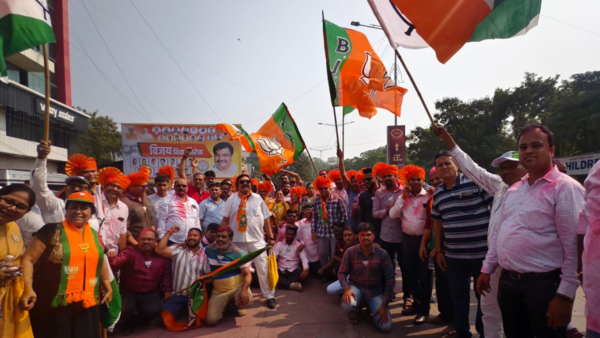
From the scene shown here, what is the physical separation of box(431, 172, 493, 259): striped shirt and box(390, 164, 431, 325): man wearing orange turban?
0.74 metres

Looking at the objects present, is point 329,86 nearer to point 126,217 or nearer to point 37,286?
point 126,217

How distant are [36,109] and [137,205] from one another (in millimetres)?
20142

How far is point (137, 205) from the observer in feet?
15.8

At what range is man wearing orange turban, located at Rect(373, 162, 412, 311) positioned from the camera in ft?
15.9

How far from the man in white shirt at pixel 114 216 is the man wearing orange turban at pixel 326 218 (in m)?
3.28

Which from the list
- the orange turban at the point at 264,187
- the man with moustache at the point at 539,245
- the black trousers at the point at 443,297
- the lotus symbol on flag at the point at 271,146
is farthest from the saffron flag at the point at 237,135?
the man with moustache at the point at 539,245

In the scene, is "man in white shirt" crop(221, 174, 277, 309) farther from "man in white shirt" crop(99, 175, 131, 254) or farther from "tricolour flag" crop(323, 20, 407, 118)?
"tricolour flag" crop(323, 20, 407, 118)

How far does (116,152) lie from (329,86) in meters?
31.5

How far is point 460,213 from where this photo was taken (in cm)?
332

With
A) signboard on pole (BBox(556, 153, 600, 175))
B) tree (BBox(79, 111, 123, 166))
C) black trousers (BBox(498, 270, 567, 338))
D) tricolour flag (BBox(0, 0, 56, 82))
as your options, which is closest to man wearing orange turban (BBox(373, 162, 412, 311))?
black trousers (BBox(498, 270, 567, 338))

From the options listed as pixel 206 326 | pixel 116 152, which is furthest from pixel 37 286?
pixel 116 152

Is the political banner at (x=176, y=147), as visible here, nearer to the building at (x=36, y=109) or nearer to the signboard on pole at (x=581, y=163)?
the building at (x=36, y=109)

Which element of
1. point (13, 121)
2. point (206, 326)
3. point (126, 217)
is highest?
point (13, 121)

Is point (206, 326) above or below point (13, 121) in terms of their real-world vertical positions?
below
